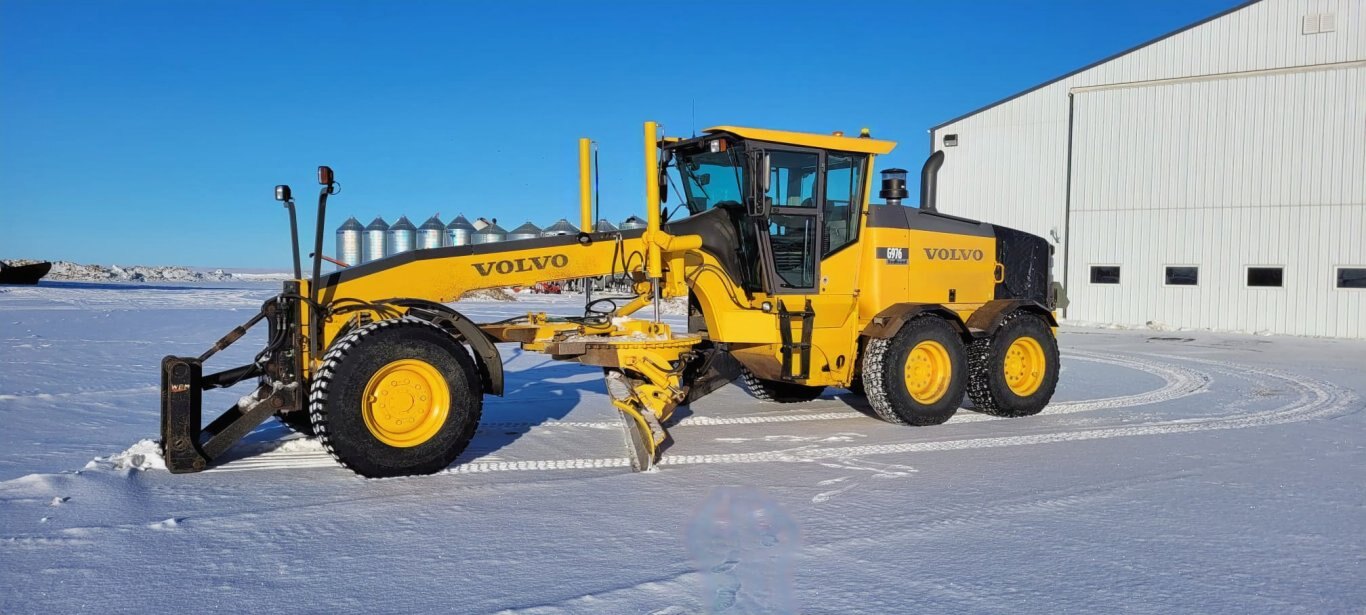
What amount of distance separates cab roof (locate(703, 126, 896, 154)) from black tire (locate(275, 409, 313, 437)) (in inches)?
142

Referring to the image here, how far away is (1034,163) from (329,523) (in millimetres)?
20863

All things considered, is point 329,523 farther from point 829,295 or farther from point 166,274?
point 166,274

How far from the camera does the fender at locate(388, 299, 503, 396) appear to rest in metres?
5.64

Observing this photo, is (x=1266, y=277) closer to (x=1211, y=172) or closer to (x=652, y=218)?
(x=1211, y=172)

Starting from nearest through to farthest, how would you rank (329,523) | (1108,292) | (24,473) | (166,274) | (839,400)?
(329,523) < (24,473) < (839,400) < (1108,292) < (166,274)

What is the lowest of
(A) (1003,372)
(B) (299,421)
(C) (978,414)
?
(C) (978,414)

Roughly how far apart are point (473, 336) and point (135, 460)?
210cm

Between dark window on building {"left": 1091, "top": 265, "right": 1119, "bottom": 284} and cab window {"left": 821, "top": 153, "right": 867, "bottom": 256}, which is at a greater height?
cab window {"left": 821, "top": 153, "right": 867, "bottom": 256}

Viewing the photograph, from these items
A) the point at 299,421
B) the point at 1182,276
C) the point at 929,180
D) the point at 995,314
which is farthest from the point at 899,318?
the point at 1182,276

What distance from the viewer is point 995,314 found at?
8102mm

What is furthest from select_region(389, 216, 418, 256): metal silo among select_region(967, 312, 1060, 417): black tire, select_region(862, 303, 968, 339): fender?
select_region(967, 312, 1060, 417): black tire

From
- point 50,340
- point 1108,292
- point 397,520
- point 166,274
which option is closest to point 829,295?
point 397,520

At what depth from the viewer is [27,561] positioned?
3615mm

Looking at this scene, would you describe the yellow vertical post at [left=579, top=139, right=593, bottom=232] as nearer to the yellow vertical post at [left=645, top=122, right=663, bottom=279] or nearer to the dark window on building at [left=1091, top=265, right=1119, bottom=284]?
the yellow vertical post at [left=645, top=122, right=663, bottom=279]
